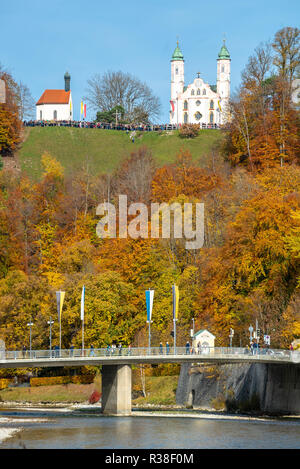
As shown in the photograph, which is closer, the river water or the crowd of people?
the river water

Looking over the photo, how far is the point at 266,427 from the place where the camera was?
68438 millimetres

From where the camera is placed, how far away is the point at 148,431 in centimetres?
6662

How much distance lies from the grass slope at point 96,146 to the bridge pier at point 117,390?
246 ft

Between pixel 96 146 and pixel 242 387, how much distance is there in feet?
300

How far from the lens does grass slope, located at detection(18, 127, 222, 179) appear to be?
162250 millimetres

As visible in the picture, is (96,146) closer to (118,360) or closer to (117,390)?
(117,390)

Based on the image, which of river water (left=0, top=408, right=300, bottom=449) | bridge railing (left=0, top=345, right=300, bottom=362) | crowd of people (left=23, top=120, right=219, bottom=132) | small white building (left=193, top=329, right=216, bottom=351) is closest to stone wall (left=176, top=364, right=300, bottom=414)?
small white building (left=193, top=329, right=216, bottom=351)

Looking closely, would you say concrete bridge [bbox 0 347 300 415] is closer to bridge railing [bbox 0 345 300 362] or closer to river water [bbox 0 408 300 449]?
bridge railing [bbox 0 345 300 362]

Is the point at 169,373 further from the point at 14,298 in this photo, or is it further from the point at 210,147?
the point at 210,147

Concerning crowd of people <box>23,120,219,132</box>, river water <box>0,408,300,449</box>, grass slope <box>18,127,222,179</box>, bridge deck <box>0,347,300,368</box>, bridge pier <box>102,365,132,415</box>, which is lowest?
river water <box>0,408,300,449</box>

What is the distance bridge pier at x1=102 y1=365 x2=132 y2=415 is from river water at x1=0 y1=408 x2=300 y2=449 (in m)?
1.22

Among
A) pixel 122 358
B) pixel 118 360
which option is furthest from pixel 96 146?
pixel 122 358
